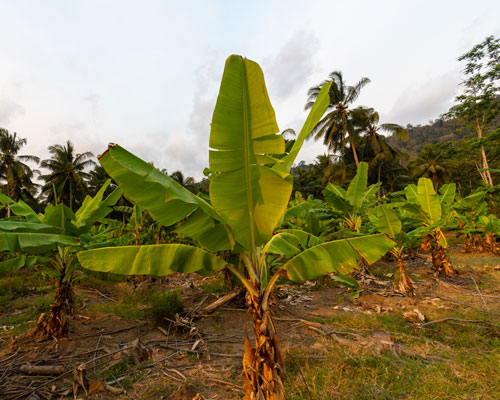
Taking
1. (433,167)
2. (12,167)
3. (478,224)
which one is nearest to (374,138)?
(433,167)

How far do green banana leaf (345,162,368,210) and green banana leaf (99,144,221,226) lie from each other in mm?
5024

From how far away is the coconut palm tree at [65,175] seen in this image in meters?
27.4

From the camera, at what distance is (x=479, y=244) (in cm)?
1139

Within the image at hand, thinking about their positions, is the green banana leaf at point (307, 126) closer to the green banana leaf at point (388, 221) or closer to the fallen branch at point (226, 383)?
the fallen branch at point (226, 383)

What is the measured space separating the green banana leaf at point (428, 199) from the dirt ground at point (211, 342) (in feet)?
6.16

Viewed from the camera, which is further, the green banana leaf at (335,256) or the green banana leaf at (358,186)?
the green banana leaf at (358,186)

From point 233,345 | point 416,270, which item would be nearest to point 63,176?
point 233,345

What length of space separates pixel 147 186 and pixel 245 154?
948 millimetres

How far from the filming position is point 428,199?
6.38 m

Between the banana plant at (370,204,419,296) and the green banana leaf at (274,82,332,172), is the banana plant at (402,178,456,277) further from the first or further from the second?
the green banana leaf at (274,82,332,172)

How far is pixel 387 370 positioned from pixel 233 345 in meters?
2.38

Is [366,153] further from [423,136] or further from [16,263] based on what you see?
[423,136]

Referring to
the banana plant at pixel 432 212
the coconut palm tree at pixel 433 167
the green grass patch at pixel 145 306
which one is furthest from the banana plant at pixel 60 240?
the coconut palm tree at pixel 433 167

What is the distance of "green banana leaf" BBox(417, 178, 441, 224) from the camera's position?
6309mm
